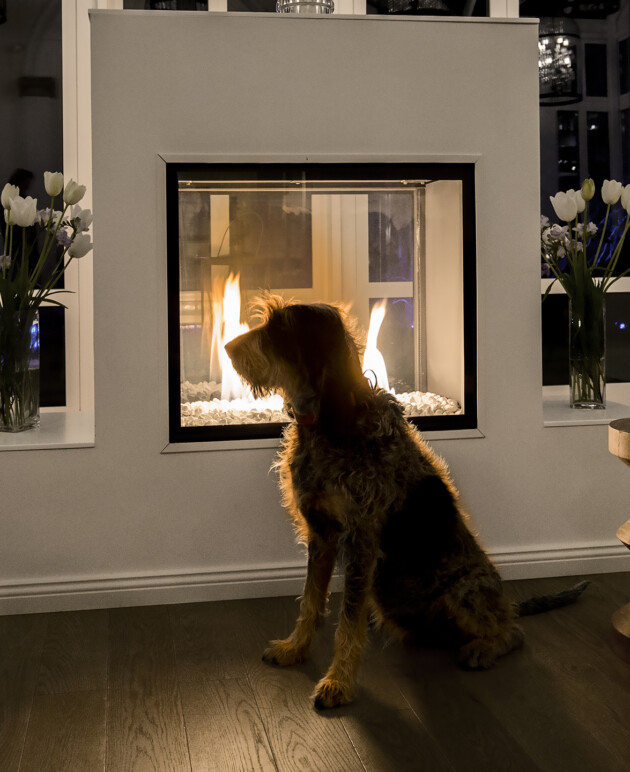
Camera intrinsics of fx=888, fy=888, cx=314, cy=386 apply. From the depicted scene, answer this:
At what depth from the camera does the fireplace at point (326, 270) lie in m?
2.85

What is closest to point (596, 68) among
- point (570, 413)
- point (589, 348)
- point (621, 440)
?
point (589, 348)

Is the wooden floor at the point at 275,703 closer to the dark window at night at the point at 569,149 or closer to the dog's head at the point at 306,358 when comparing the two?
the dog's head at the point at 306,358

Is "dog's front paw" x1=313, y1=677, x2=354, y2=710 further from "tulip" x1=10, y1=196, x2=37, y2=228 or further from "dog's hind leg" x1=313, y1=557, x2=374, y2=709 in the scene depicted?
"tulip" x1=10, y1=196, x2=37, y2=228

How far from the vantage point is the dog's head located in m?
2.08

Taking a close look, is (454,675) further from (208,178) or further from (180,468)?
(208,178)

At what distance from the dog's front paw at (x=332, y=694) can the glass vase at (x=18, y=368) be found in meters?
→ 1.40

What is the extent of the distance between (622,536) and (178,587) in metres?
1.36

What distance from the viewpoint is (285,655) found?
92.4 inches

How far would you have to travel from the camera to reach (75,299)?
3.51m

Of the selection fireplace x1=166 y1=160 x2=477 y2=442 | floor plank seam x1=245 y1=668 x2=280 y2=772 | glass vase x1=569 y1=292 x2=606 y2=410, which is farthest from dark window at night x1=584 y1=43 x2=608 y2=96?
floor plank seam x1=245 y1=668 x2=280 y2=772

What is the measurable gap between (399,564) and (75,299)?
188 centimetres

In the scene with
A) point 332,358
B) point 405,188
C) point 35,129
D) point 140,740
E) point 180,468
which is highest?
point 35,129

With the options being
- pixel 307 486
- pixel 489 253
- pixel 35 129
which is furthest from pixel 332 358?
pixel 35 129

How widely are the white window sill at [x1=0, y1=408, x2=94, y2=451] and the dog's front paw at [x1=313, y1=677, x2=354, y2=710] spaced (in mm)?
1101
